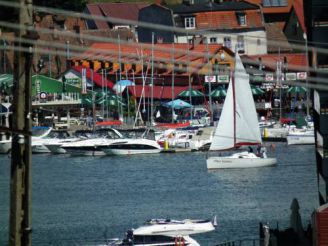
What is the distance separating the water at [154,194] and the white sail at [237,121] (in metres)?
2.15

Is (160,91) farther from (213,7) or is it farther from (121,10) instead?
(121,10)

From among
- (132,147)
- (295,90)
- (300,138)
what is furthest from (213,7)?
(132,147)

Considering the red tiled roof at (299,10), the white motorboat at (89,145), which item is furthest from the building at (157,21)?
the white motorboat at (89,145)

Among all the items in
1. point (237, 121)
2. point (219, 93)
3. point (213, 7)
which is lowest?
point (237, 121)

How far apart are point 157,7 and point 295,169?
185 feet

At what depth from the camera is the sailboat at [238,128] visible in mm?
71500

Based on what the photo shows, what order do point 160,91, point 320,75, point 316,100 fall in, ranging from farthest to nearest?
point 160,91 < point 316,100 < point 320,75

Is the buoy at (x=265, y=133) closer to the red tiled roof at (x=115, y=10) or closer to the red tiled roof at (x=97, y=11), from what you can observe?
the red tiled roof at (x=115, y=10)

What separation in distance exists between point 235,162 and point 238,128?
114 inches

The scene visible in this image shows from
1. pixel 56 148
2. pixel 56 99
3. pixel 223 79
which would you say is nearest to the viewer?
pixel 56 148

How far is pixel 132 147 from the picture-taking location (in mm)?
85625

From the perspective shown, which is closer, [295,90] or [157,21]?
[295,90]

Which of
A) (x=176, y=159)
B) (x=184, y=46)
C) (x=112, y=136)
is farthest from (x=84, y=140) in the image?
(x=184, y=46)

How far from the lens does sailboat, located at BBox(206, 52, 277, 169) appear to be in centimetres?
7150
